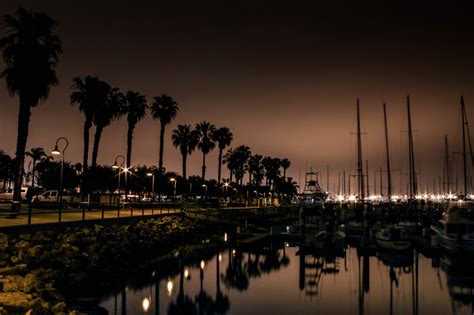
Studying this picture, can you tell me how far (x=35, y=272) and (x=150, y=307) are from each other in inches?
232

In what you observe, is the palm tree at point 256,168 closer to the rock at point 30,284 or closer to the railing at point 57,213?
the railing at point 57,213

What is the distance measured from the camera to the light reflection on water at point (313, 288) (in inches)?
941

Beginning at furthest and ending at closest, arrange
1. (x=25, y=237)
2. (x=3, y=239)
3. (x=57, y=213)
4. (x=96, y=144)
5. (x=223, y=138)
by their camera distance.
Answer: (x=223, y=138) → (x=96, y=144) → (x=57, y=213) → (x=25, y=237) → (x=3, y=239)

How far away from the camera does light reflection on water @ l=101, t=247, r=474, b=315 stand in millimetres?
23906

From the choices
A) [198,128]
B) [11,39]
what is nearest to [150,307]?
[11,39]

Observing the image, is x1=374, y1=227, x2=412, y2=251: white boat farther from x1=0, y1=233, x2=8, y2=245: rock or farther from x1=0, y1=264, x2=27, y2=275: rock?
x1=0, y1=233, x2=8, y2=245: rock

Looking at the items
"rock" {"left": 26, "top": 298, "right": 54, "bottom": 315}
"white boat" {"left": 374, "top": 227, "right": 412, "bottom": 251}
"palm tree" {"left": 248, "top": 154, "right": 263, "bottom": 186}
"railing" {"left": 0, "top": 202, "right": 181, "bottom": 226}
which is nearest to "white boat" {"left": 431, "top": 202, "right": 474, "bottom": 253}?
"white boat" {"left": 374, "top": 227, "right": 412, "bottom": 251}

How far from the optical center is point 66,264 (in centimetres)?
2228

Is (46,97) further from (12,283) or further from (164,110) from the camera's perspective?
(164,110)

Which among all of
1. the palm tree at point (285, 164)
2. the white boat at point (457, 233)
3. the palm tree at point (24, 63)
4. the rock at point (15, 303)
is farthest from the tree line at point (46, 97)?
the palm tree at point (285, 164)

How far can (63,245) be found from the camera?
24297mm

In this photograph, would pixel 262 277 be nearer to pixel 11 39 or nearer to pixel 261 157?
pixel 11 39

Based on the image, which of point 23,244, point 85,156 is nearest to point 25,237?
point 23,244

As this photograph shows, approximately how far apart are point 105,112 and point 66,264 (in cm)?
3560
